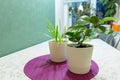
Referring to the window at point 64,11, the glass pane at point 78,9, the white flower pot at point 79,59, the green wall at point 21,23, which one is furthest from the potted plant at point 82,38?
the glass pane at point 78,9

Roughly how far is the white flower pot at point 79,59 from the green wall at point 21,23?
2.49 feet

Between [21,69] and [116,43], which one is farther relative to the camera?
[116,43]

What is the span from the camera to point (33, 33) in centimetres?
182

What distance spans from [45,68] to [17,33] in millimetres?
665

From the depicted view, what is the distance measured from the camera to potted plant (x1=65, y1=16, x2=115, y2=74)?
0.87 m

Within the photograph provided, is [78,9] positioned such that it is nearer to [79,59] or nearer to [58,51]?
[58,51]

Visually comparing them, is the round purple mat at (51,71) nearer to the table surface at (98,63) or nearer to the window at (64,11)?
the table surface at (98,63)

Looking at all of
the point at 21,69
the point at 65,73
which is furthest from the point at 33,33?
the point at 65,73

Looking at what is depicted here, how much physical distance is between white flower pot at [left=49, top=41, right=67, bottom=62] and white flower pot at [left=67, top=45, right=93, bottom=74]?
158 mm

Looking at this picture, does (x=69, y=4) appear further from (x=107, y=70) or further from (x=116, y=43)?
(x=107, y=70)

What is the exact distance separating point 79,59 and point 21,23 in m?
0.90

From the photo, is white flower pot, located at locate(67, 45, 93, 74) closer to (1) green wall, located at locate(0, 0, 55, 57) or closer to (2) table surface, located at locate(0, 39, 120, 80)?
(2) table surface, located at locate(0, 39, 120, 80)

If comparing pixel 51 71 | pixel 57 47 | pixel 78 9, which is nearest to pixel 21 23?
pixel 57 47

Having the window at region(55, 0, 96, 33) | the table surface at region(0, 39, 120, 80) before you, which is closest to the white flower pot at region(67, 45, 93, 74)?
the table surface at region(0, 39, 120, 80)
